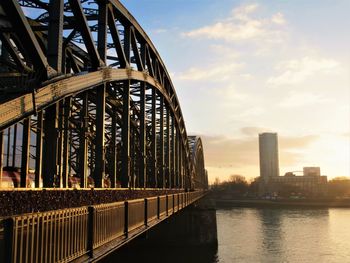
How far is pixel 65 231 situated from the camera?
8133mm

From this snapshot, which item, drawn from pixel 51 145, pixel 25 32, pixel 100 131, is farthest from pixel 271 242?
pixel 25 32

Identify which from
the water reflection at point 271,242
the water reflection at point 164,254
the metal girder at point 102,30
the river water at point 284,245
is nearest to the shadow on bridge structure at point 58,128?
the metal girder at point 102,30

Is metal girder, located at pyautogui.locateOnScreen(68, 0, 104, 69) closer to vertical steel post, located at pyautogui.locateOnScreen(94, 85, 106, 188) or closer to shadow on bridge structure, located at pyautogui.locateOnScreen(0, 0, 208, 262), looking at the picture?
shadow on bridge structure, located at pyautogui.locateOnScreen(0, 0, 208, 262)

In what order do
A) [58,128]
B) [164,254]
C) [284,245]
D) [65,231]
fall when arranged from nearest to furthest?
[65,231], [58,128], [164,254], [284,245]

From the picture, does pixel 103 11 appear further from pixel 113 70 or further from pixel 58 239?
pixel 58 239

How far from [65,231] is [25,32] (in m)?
6.84

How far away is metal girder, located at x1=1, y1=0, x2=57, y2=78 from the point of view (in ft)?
39.2

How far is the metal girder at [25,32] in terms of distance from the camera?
39.2 feet

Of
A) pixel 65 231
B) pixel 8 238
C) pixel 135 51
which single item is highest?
pixel 135 51

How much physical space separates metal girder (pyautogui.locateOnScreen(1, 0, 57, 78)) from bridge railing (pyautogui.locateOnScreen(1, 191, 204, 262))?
4984 millimetres

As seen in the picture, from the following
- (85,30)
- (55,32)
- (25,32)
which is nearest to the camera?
(25,32)

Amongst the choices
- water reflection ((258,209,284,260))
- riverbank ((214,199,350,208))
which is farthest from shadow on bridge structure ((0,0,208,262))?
riverbank ((214,199,350,208))

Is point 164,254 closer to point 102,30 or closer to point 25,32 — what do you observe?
point 102,30

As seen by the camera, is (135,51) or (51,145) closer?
(51,145)
